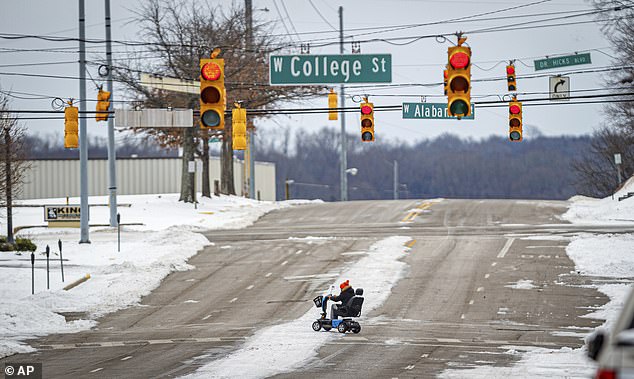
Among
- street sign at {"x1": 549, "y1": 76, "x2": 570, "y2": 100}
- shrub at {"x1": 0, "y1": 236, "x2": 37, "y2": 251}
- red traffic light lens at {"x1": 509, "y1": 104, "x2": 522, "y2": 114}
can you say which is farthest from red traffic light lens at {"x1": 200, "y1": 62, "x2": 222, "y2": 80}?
shrub at {"x1": 0, "y1": 236, "x2": 37, "y2": 251}

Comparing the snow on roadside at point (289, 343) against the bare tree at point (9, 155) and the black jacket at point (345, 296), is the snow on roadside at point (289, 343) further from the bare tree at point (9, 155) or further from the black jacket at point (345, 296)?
the bare tree at point (9, 155)

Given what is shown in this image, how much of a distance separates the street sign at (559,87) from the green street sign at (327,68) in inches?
384

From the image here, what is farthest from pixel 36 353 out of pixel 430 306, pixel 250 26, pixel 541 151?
pixel 541 151

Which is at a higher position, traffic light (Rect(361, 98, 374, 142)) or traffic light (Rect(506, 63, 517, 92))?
traffic light (Rect(506, 63, 517, 92))

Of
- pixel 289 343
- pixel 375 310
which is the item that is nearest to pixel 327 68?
pixel 289 343

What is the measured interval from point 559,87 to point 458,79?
1256cm

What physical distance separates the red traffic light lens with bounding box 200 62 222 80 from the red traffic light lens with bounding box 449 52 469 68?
398 centimetres

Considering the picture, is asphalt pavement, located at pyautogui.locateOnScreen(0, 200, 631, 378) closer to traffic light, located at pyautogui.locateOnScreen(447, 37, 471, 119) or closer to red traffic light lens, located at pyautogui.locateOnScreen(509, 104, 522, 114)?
traffic light, located at pyautogui.locateOnScreen(447, 37, 471, 119)

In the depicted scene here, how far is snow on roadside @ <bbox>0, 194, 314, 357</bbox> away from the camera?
21797mm

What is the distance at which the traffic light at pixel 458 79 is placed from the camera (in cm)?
1513

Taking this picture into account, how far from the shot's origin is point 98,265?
103 ft

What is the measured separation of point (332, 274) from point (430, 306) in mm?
5669

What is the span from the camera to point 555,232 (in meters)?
37.6

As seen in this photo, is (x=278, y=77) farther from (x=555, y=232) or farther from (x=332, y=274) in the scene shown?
(x=555, y=232)
